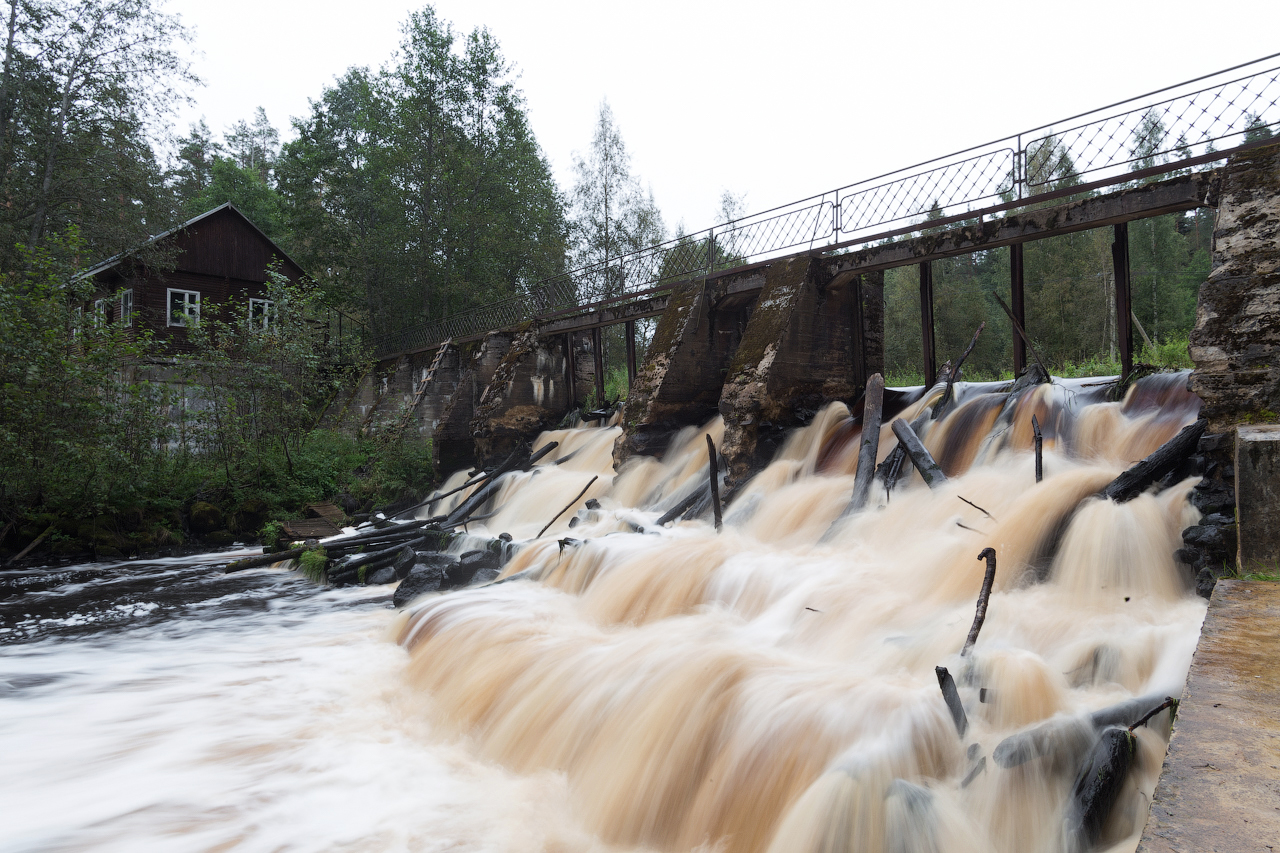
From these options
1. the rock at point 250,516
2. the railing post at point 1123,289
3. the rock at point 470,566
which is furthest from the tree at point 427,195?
the railing post at point 1123,289

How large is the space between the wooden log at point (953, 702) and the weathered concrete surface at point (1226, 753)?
3.65 ft

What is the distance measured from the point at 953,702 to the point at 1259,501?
194 centimetres

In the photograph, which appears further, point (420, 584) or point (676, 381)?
point (676, 381)

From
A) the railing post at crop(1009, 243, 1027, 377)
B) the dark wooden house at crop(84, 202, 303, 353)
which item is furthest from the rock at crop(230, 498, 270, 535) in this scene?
the railing post at crop(1009, 243, 1027, 377)

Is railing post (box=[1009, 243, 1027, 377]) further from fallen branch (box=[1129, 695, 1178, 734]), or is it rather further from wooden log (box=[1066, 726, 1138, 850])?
wooden log (box=[1066, 726, 1138, 850])

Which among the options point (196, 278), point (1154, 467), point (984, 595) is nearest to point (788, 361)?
point (1154, 467)

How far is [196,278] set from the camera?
24875 mm

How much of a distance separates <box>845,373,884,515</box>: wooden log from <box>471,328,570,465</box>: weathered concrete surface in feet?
31.2

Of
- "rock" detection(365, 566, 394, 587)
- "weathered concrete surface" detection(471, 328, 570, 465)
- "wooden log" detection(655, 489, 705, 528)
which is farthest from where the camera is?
"weathered concrete surface" detection(471, 328, 570, 465)

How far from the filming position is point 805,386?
10.4 meters

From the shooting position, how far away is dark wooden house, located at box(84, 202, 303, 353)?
77.2 feet

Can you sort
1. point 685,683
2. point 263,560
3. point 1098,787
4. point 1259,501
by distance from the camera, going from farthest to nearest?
point 263,560 → point 685,683 → point 1259,501 → point 1098,787

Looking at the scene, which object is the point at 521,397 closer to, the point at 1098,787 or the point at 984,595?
the point at 984,595

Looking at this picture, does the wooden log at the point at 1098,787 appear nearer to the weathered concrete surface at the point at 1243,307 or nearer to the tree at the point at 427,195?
the weathered concrete surface at the point at 1243,307
